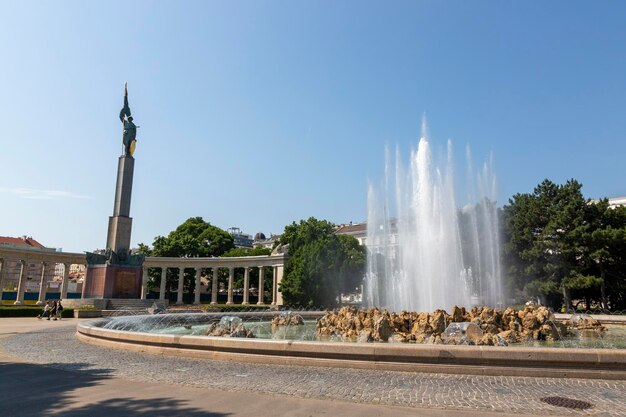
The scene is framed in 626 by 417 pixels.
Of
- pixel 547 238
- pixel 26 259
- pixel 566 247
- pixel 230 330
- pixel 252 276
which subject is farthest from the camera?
pixel 252 276

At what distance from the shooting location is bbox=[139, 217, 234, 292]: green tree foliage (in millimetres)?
81250

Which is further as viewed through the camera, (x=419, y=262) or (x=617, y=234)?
(x=617, y=234)

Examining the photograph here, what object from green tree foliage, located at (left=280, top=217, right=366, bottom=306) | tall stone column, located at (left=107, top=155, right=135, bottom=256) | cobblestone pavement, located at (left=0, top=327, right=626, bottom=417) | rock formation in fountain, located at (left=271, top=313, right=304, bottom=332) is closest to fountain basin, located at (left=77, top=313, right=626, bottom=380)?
cobblestone pavement, located at (left=0, top=327, right=626, bottom=417)

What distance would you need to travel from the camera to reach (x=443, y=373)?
432 inches

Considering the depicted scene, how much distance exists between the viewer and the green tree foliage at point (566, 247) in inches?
1688

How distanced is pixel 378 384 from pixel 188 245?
251 ft

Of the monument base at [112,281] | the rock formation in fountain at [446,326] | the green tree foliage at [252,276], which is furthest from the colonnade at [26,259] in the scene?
the rock formation in fountain at [446,326]

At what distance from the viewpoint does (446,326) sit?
1856 cm

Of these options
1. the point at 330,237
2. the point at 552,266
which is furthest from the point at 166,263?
the point at 552,266

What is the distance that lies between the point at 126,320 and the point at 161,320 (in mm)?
3925

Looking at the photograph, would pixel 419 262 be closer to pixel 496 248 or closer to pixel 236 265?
pixel 496 248

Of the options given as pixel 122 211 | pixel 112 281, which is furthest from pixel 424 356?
pixel 122 211

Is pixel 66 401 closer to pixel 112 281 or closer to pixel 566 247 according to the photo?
pixel 112 281

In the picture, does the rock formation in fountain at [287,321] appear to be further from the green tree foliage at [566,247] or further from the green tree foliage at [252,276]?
the green tree foliage at [252,276]
